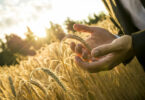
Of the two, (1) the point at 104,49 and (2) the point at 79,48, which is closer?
(1) the point at 104,49

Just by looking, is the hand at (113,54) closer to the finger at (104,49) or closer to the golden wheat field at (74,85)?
the finger at (104,49)

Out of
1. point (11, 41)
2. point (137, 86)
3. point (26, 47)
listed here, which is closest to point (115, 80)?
point (137, 86)

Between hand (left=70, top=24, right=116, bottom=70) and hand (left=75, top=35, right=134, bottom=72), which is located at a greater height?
hand (left=70, top=24, right=116, bottom=70)

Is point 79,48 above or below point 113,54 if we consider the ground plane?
above

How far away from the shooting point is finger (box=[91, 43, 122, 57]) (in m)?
0.78

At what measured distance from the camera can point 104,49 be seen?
792 mm

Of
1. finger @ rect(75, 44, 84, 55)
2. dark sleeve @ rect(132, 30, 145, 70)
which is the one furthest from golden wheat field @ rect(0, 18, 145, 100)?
dark sleeve @ rect(132, 30, 145, 70)

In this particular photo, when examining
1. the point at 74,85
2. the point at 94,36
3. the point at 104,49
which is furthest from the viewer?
Result: the point at 94,36

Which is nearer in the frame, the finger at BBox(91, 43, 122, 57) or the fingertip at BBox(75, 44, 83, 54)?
the finger at BBox(91, 43, 122, 57)

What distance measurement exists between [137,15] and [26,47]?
491 inches

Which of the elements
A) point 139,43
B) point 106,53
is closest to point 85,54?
point 106,53

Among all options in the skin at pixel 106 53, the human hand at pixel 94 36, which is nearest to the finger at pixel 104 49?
the skin at pixel 106 53

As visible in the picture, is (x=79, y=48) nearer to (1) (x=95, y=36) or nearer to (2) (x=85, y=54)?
(2) (x=85, y=54)

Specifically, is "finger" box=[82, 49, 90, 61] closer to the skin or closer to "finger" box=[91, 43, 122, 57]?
the skin
